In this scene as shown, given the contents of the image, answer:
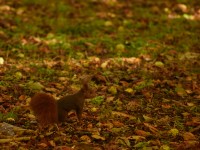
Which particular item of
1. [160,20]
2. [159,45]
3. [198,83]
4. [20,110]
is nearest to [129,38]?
[159,45]

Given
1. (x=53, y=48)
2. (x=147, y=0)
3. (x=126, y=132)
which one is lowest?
(x=126, y=132)

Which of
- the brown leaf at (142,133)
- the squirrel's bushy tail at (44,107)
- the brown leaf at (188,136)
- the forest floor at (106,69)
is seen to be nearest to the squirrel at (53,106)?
the squirrel's bushy tail at (44,107)

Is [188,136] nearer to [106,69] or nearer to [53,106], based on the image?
[53,106]

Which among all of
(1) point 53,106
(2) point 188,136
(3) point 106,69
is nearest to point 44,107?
(1) point 53,106

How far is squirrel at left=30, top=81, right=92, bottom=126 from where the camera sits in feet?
13.0

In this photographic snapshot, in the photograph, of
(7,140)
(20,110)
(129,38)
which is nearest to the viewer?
(7,140)

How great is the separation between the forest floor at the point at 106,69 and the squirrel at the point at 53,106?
0.12 metres

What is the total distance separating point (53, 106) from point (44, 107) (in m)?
0.09

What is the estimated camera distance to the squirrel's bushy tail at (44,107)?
3.94 metres

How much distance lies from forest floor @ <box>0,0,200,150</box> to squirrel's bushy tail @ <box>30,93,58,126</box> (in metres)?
0.13

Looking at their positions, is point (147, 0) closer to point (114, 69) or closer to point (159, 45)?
point (159, 45)

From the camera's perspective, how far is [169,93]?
5.53 metres

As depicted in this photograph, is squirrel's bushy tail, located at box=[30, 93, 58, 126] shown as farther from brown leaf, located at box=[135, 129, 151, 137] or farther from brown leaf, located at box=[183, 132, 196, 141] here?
brown leaf, located at box=[183, 132, 196, 141]

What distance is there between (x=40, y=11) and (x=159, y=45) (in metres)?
2.81
